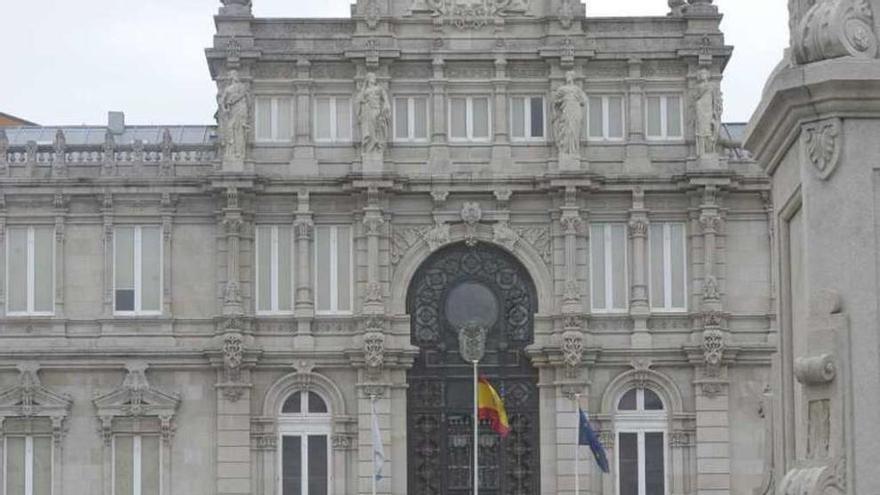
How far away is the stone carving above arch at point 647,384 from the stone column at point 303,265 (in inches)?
331

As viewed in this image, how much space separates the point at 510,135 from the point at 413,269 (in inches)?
182

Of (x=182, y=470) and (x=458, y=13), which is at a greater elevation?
(x=458, y=13)

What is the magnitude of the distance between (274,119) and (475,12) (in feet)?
20.8

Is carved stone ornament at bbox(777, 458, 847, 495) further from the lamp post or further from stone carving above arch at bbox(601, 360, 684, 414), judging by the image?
Result: stone carving above arch at bbox(601, 360, 684, 414)

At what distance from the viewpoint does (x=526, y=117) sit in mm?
60500

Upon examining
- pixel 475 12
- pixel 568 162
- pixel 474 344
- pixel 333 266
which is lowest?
pixel 474 344

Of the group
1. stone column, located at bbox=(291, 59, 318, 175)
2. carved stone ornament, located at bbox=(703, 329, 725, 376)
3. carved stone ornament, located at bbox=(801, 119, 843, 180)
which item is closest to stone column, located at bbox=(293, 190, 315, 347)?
stone column, located at bbox=(291, 59, 318, 175)

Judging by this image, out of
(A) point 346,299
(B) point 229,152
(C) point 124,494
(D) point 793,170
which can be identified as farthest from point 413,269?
(D) point 793,170

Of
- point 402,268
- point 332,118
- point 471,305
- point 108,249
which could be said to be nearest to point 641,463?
point 471,305

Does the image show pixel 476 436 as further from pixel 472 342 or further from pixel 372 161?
pixel 372 161

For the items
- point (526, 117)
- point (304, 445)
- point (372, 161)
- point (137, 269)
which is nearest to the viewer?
point (304, 445)

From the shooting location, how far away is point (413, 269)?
59.7m

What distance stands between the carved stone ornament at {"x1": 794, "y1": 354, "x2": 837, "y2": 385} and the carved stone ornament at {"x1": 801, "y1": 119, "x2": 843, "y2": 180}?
4.42 ft

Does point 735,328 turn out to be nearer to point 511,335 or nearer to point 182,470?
point 511,335
